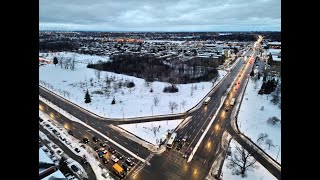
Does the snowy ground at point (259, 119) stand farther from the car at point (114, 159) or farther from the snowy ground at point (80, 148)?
the snowy ground at point (80, 148)

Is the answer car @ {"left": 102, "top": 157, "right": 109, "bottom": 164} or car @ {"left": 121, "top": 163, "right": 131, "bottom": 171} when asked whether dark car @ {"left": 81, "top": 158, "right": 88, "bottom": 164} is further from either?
car @ {"left": 121, "top": 163, "right": 131, "bottom": 171}

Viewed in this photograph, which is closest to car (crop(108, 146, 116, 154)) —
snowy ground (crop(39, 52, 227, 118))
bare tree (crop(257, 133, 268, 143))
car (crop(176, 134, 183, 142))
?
car (crop(176, 134, 183, 142))

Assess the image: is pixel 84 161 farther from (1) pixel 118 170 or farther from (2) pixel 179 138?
(2) pixel 179 138

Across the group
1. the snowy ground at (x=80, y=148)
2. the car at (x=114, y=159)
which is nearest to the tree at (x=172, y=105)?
the car at (x=114, y=159)
